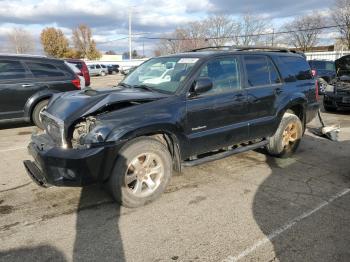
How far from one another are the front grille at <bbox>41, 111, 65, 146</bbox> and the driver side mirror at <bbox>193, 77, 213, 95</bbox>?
5.62 ft

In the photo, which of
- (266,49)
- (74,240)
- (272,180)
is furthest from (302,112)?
(74,240)

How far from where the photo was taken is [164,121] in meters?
4.39

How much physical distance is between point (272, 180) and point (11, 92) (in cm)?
617

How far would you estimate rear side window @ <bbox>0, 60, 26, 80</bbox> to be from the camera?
27.5 ft

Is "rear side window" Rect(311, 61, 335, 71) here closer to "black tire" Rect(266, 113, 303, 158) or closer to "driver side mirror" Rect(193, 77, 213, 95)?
"black tire" Rect(266, 113, 303, 158)

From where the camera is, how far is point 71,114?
4.18 metres

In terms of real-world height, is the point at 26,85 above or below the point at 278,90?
above

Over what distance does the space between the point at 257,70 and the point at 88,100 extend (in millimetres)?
2739

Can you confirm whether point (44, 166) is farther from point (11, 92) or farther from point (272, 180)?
point (11, 92)

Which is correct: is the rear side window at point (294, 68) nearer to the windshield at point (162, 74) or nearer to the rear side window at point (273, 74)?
the rear side window at point (273, 74)

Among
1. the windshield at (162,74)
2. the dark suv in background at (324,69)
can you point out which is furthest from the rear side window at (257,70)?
the dark suv in background at (324,69)

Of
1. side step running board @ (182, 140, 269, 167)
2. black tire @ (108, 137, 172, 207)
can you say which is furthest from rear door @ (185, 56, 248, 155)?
black tire @ (108, 137, 172, 207)

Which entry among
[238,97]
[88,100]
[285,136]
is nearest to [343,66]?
[285,136]

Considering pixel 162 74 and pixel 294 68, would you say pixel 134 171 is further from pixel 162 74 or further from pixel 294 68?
pixel 294 68
